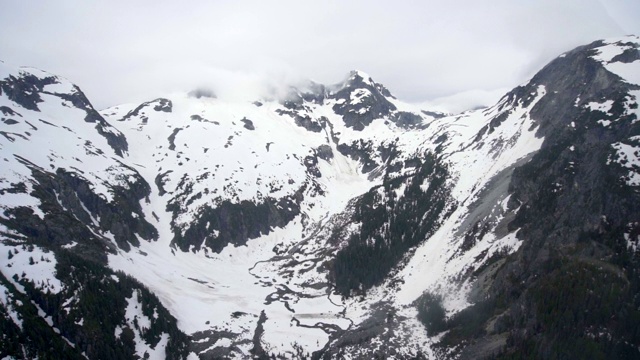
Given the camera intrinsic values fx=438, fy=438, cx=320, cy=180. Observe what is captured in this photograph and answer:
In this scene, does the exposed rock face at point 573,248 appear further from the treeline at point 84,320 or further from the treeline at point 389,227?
the treeline at point 84,320

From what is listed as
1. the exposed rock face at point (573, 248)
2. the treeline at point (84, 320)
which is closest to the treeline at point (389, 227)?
the exposed rock face at point (573, 248)

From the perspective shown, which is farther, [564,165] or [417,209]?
[417,209]

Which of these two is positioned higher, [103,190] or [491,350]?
[103,190]

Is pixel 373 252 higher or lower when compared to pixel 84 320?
higher

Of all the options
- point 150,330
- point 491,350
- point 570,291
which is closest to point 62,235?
point 150,330

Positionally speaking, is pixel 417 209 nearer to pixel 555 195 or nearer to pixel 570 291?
pixel 555 195

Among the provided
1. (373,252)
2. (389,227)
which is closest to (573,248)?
(373,252)


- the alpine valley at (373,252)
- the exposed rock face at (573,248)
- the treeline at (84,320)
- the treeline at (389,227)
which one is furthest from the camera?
the treeline at (389,227)

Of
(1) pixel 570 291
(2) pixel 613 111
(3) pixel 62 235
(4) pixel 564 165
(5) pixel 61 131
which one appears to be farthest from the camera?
(5) pixel 61 131

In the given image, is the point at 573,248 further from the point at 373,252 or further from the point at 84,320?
the point at 84,320
